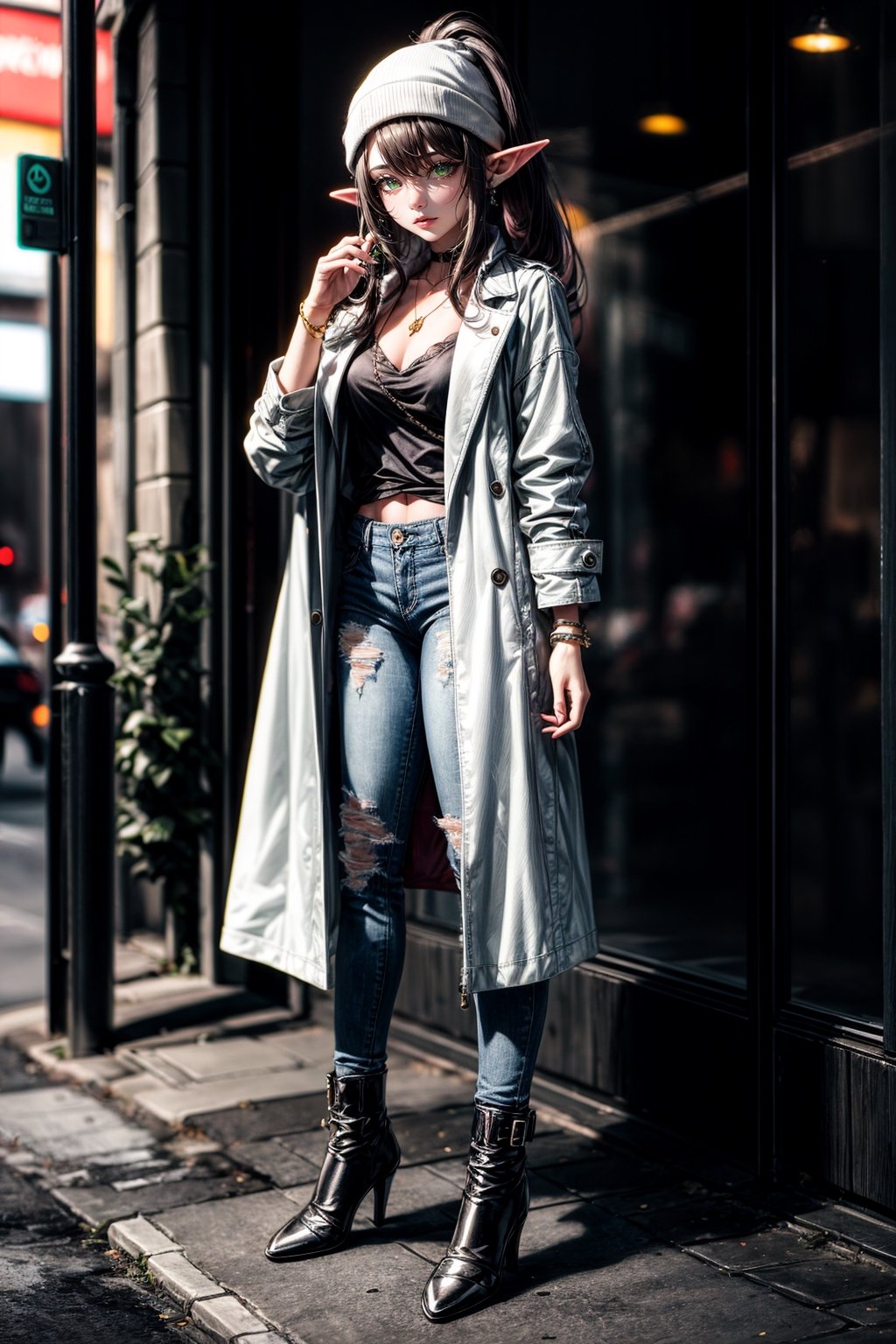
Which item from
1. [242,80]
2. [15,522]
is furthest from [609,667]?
[15,522]

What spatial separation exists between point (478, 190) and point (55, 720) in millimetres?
2249

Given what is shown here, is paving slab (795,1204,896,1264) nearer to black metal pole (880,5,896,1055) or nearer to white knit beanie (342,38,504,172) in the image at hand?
black metal pole (880,5,896,1055)

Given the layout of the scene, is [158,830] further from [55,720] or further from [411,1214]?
[411,1214]

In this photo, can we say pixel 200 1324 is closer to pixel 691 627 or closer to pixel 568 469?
pixel 568 469

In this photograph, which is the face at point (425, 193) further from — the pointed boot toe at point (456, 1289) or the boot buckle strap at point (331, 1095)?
the pointed boot toe at point (456, 1289)

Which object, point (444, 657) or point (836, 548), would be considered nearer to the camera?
point (444, 657)

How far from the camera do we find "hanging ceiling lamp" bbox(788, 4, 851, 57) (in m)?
3.41

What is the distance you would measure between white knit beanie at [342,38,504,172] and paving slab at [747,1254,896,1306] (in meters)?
2.05

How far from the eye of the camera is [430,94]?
8.24 ft

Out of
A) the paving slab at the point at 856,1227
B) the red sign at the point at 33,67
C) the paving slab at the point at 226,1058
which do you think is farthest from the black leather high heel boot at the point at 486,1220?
the red sign at the point at 33,67

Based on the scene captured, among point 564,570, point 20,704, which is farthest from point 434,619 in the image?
point 20,704

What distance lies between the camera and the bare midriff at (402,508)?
8.80 ft

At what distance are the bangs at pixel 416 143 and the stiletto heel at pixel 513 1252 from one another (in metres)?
1.86

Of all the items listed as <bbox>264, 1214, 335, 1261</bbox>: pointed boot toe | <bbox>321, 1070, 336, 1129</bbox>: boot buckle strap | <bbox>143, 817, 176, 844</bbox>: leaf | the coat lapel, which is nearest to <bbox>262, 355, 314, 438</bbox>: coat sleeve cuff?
the coat lapel
